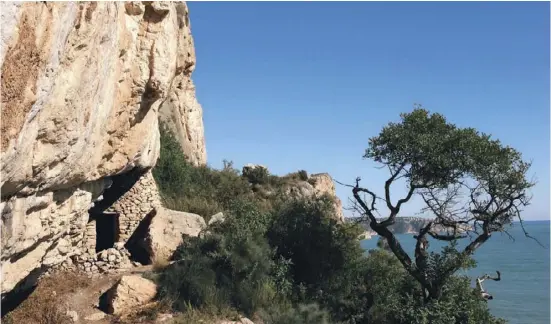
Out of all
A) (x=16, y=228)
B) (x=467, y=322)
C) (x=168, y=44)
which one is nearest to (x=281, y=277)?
(x=467, y=322)

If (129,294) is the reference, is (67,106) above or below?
above

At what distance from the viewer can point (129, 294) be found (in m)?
12.0

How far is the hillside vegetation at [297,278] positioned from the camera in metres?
12.8

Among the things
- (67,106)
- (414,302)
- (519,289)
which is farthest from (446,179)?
(519,289)

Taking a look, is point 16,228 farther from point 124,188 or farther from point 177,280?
point 124,188

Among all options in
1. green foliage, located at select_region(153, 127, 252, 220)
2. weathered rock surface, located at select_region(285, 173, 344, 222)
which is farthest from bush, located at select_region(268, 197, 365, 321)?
weathered rock surface, located at select_region(285, 173, 344, 222)

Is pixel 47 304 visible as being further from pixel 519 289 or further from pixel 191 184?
pixel 519 289

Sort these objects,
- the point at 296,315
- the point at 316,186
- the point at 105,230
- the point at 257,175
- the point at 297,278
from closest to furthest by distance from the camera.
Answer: the point at 296,315, the point at 297,278, the point at 105,230, the point at 257,175, the point at 316,186

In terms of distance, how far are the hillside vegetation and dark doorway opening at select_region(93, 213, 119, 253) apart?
2.49m

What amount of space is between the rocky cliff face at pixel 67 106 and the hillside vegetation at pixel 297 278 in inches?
138

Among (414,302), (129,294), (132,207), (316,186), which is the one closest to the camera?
(129,294)

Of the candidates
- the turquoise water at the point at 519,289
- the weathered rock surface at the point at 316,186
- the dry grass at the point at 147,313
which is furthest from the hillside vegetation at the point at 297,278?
the weathered rock surface at the point at 316,186

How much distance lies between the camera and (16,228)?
22.4ft

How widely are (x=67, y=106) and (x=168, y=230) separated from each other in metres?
9.97
